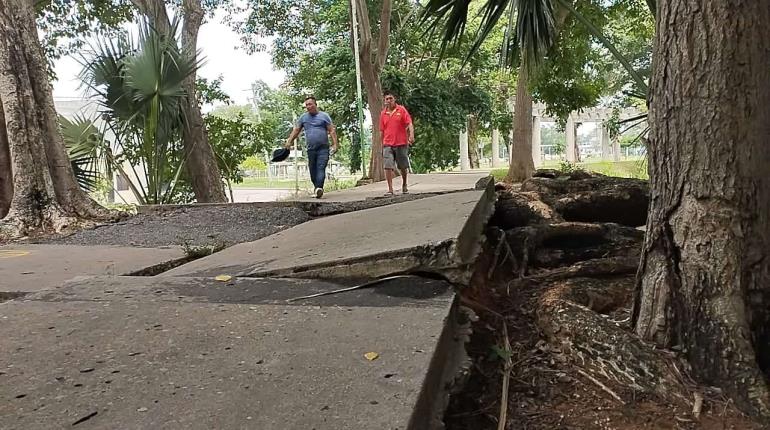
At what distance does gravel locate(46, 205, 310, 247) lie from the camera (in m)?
5.23

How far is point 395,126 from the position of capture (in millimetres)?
7660

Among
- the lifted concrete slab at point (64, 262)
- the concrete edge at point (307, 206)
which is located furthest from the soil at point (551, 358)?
the concrete edge at point (307, 206)

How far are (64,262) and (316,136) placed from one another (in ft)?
14.8

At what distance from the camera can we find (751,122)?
2104 mm

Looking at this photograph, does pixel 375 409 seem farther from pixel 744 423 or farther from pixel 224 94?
pixel 224 94

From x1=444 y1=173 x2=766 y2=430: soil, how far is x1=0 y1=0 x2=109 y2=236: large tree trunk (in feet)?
16.6

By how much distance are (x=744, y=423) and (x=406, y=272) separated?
1.30 meters

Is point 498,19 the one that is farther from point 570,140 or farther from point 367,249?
point 570,140

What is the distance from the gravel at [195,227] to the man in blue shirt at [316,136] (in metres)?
1.61

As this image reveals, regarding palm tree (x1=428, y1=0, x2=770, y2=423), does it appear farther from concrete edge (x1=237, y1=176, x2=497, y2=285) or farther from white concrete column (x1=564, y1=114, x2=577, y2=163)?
white concrete column (x1=564, y1=114, x2=577, y2=163)

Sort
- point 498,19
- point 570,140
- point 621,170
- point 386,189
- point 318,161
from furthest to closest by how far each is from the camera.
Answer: point 570,140
point 621,170
point 386,189
point 318,161
point 498,19

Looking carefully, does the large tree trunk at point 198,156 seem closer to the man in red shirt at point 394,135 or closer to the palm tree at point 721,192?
the man in red shirt at point 394,135

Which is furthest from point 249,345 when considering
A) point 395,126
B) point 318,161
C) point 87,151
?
point 87,151

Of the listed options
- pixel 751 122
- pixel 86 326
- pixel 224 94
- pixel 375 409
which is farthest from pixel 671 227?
→ pixel 224 94
